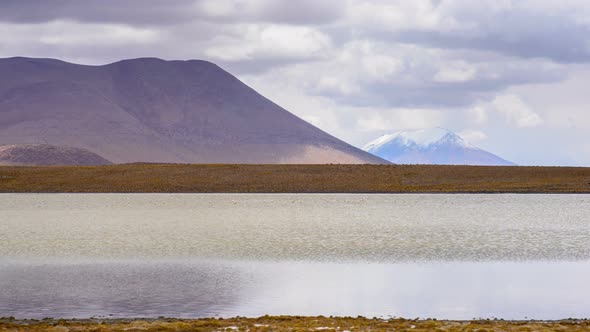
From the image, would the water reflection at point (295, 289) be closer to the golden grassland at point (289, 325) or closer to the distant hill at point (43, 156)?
the golden grassland at point (289, 325)

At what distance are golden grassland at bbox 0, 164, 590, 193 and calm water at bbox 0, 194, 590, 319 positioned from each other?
27526 millimetres

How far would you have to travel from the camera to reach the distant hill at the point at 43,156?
149m

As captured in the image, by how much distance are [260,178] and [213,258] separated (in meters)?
53.2

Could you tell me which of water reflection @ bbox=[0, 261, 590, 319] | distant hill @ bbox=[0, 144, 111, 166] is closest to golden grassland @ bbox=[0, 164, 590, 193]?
water reflection @ bbox=[0, 261, 590, 319]

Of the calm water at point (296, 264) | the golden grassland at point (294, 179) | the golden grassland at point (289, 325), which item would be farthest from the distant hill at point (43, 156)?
the golden grassland at point (289, 325)

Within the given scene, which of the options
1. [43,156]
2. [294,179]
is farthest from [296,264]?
[43,156]

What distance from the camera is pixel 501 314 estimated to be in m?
16.1

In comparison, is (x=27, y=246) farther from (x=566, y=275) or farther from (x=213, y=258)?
(x=566, y=275)

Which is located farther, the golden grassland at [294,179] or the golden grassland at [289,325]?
the golden grassland at [294,179]

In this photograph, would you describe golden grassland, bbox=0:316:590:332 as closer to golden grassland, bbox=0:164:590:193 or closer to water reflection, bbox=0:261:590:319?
water reflection, bbox=0:261:590:319

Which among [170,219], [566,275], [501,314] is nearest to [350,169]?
[170,219]

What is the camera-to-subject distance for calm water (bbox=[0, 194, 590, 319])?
1700 cm

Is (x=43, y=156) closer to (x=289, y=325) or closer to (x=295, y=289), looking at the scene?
(x=295, y=289)

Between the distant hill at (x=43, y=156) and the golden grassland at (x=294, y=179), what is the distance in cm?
6771
